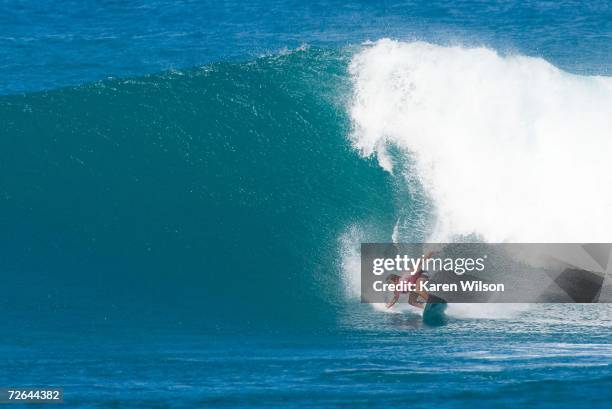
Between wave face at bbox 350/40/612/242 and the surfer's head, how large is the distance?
1.33 meters

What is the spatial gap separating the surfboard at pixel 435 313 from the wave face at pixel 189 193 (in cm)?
147

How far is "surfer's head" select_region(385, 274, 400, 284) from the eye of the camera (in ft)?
50.8

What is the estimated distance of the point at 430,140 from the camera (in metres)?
18.3

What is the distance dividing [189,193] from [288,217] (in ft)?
5.83

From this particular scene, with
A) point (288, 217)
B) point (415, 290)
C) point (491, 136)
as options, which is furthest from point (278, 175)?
point (415, 290)

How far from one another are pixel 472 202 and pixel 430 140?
147cm

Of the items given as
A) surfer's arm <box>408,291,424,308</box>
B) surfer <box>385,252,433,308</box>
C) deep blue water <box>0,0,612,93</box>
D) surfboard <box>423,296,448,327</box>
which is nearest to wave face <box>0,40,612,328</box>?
surfer <box>385,252,433,308</box>

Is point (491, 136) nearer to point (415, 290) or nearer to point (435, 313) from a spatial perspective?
point (415, 290)

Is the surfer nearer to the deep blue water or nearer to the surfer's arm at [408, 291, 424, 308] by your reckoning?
the surfer's arm at [408, 291, 424, 308]

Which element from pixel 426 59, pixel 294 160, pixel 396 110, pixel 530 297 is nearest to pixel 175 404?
pixel 530 297

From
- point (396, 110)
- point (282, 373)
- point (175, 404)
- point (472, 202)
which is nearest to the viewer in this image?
point (175, 404)

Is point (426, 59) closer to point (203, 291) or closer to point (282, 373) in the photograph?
point (203, 291)

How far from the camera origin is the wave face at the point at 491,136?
57.5ft

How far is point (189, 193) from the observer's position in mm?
17781
